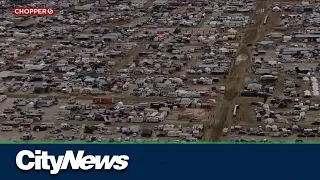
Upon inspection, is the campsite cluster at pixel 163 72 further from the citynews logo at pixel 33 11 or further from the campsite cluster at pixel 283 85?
the citynews logo at pixel 33 11

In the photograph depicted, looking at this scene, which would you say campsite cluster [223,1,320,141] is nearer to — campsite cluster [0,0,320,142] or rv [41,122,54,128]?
campsite cluster [0,0,320,142]

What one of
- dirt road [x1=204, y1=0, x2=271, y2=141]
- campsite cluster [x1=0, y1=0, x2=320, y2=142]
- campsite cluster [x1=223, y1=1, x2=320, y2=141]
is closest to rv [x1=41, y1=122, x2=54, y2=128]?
campsite cluster [x1=0, y1=0, x2=320, y2=142]

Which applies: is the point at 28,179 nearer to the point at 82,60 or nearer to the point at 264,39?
the point at 82,60

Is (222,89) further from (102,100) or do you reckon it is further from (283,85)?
(102,100)

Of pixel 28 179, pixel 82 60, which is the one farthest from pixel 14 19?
pixel 28 179

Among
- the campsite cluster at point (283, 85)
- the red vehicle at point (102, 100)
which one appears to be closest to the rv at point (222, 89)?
the campsite cluster at point (283, 85)

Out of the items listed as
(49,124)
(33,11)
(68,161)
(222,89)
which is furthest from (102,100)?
(33,11)
